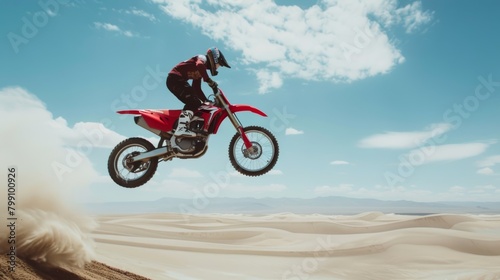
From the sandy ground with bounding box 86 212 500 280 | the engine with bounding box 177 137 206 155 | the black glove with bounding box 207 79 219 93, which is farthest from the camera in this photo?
the sandy ground with bounding box 86 212 500 280

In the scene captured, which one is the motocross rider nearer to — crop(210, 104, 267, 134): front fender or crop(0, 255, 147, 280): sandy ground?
crop(210, 104, 267, 134): front fender

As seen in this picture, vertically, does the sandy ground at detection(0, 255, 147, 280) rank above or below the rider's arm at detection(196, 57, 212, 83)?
below

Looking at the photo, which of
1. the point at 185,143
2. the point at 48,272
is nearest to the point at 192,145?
the point at 185,143

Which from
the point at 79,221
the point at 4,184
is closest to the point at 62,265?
the point at 79,221

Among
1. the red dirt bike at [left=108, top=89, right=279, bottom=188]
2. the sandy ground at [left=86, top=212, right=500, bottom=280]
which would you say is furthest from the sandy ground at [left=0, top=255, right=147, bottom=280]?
the sandy ground at [left=86, top=212, right=500, bottom=280]

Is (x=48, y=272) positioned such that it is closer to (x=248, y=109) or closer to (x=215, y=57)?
(x=248, y=109)

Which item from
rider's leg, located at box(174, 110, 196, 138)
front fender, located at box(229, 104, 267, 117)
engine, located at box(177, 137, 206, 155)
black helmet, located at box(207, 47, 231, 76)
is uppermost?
black helmet, located at box(207, 47, 231, 76)

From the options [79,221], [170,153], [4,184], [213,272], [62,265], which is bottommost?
[213,272]

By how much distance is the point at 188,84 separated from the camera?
8367 mm

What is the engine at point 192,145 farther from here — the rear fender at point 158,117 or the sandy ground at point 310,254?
the sandy ground at point 310,254

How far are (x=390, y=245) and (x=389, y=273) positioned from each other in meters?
9.25

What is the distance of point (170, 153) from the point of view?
8.34 m

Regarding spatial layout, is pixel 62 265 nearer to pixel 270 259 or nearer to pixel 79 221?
pixel 79 221

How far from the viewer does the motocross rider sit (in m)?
7.62
